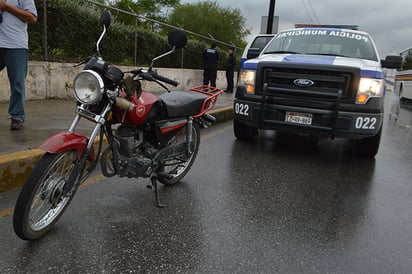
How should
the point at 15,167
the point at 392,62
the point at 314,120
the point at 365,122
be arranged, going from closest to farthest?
the point at 15,167 → the point at 365,122 → the point at 314,120 → the point at 392,62

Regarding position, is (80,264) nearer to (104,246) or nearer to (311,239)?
(104,246)

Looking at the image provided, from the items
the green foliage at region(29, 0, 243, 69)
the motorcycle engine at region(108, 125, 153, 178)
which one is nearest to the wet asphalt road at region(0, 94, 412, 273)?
the motorcycle engine at region(108, 125, 153, 178)

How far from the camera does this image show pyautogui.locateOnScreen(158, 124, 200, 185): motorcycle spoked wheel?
12.7ft

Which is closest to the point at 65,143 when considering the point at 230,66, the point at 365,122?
the point at 365,122

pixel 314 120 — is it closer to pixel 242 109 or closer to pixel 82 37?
pixel 242 109

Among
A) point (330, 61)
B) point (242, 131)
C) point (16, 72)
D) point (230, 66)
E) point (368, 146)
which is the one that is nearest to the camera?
point (16, 72)

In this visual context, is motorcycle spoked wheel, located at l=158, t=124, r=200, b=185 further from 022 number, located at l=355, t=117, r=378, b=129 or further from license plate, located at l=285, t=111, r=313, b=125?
022 number, located at l=355, t=117, r=378, b=129

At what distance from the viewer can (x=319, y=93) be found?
5.05m

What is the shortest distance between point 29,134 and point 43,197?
2261 mm

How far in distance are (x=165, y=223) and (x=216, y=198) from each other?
2.42 feet

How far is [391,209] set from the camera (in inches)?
145

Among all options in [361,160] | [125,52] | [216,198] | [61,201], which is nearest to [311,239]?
[216,198]

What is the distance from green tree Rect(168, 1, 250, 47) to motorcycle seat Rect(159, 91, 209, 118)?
5009cm

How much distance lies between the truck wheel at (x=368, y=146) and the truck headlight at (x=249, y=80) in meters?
1.74
